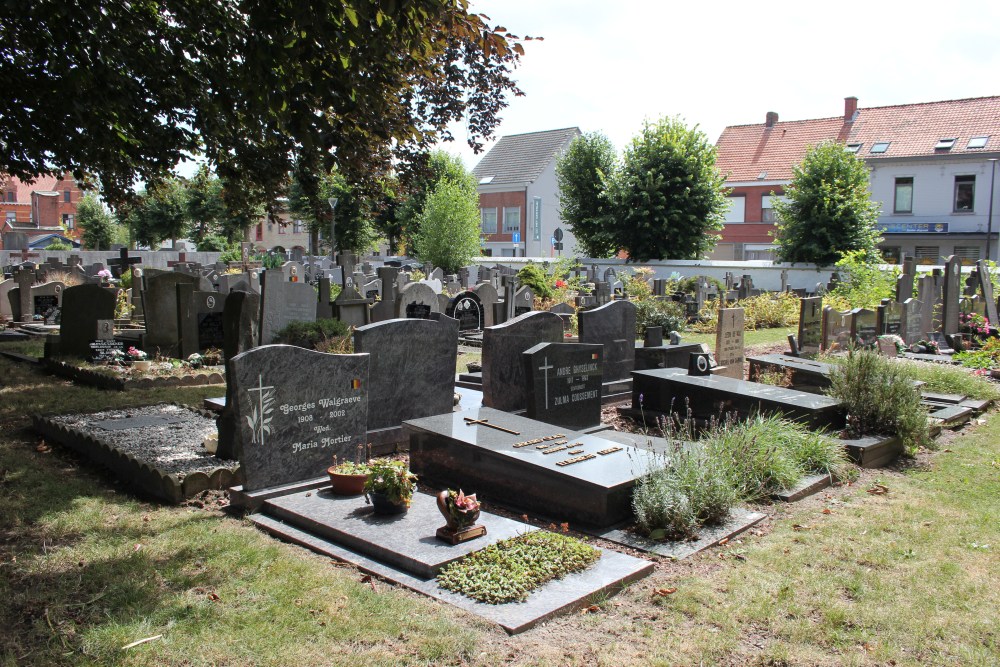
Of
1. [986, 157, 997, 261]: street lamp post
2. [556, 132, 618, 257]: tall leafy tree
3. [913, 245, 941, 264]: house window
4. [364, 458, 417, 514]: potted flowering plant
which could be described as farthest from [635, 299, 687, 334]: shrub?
[913, 245, 941, 264]: house window

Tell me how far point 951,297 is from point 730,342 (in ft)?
27.1

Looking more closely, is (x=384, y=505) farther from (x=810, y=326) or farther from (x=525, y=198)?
(x=525, y=198)

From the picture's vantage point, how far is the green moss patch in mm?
4473

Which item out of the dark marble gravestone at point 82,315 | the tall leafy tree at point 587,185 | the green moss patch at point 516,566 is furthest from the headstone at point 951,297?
the tall leafy tree at point 587,185

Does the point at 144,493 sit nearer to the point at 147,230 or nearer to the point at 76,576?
the point at 76,576

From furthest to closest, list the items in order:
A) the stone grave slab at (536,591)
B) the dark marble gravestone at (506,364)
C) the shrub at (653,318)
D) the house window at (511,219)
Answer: the house window at (511,219) → the shrub at (653,318) → the dark marble gravestone at (506,364) → the stone grave slab at (536,591)

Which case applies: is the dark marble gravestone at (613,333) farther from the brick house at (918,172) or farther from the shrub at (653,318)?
the brick house at (918,172)

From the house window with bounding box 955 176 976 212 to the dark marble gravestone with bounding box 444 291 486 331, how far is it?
111ft

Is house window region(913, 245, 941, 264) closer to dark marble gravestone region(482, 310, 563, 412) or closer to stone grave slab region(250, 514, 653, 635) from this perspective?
dark marble gravestone region(482, 310, 563, 412)

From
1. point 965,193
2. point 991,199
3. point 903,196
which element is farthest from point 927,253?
point 991,199

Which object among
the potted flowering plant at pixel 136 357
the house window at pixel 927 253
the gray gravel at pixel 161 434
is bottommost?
the gray gravel at pixel 161 434

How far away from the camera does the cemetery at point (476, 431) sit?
206 inches

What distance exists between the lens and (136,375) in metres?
10.9

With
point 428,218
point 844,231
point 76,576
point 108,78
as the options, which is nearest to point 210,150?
point 108,78
